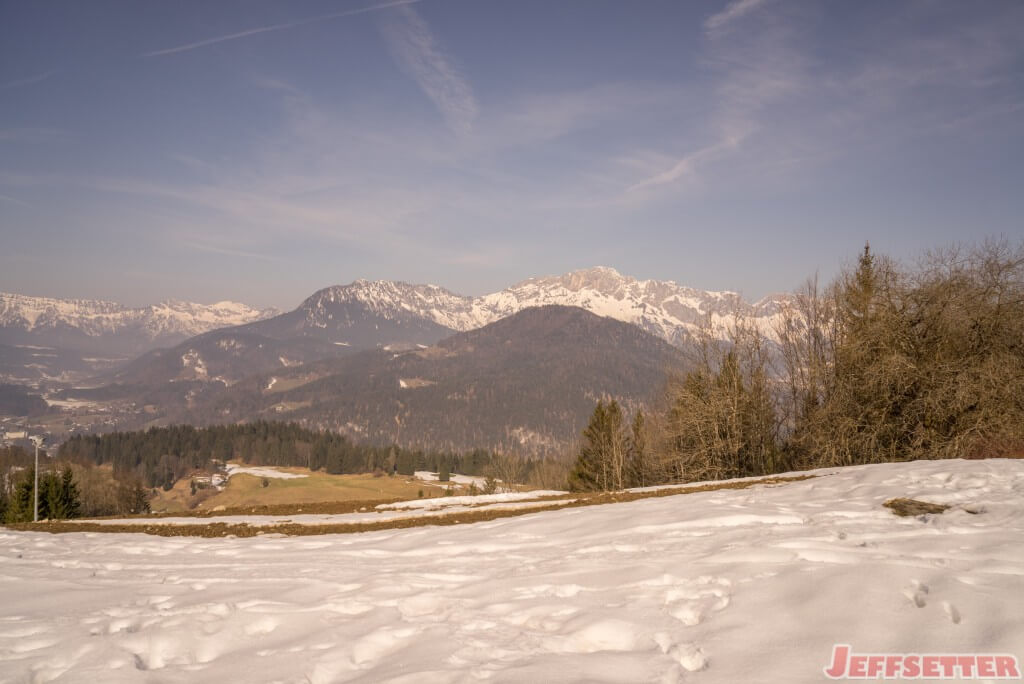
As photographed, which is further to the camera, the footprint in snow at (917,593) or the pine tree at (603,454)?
the pine tree at (603,454)

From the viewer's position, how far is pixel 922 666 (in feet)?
15.3

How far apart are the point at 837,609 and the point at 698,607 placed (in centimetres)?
146

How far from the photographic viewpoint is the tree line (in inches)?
958

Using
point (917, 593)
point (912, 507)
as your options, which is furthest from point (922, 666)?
point (912, 507)

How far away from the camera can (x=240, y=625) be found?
693 cm

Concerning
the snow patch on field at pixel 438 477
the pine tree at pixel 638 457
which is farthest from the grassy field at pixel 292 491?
the pine tree at pixel 638 457

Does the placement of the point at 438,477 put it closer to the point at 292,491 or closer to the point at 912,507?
the point at 292,491

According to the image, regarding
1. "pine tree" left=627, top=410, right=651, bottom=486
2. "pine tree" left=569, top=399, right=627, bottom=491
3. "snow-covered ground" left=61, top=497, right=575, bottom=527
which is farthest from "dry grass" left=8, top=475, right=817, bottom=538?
"pine tree" left=627, top=410, right=651, bottom=486

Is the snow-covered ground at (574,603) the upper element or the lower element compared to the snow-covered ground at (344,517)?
upper

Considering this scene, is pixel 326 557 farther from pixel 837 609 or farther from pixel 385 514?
pixel 385 514

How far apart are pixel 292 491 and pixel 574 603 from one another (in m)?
159

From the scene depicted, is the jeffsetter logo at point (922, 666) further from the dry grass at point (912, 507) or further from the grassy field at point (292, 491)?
the grassy field at point (292, 491)

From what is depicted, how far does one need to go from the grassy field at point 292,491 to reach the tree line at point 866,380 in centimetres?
11077

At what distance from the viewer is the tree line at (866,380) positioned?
24328 millimetres
